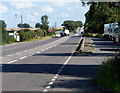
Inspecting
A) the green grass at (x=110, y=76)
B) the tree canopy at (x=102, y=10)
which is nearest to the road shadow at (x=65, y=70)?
the green grass at (x=110, y=76)

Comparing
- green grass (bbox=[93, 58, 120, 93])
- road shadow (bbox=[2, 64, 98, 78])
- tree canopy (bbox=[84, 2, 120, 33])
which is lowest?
road shadow (bbox=[2, 64, 98, 78])

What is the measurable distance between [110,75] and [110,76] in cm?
10

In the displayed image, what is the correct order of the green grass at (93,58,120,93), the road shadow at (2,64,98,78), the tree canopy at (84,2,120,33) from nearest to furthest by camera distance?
the green grass at (93,58,120,93) → the road shadow at (2,64,98,78) → the tree canopy at (84,2,120,33)

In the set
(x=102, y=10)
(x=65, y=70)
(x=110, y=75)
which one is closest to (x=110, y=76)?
(x=110, y=75)

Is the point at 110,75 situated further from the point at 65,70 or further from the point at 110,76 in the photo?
the point at 65,70

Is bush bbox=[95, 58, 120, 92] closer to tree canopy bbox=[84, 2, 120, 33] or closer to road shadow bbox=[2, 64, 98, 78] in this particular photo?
road shadow bbox=[2, 64, 98, 78]

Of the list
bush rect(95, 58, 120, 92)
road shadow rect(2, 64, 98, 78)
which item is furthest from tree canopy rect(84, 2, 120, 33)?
bush rect(95, 58, 120, 92)

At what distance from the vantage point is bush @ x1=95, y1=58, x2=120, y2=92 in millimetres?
10287

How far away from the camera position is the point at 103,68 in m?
12.2

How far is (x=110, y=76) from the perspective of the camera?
11.1 metres

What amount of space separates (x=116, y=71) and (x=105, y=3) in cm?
866

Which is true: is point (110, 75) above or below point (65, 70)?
above

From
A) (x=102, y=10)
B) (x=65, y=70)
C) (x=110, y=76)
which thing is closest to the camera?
(x=110, y=76)

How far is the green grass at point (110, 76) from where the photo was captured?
1028 cm
